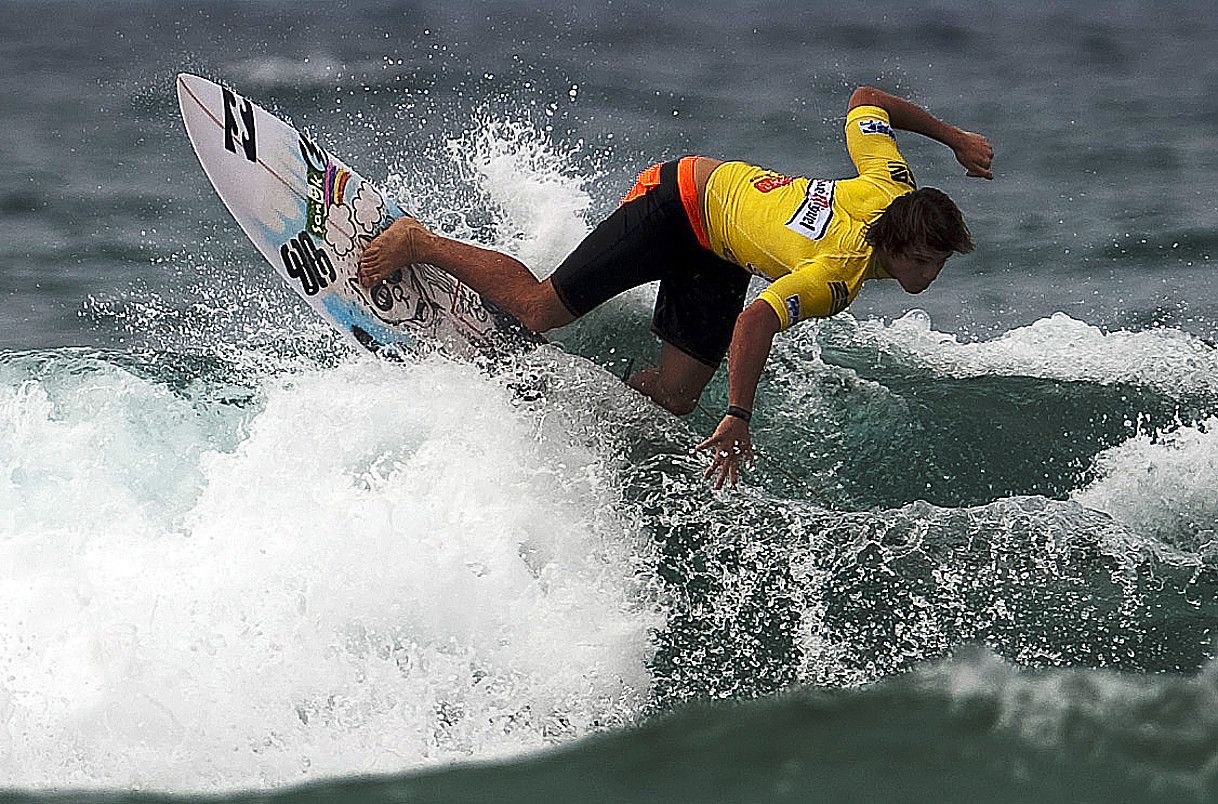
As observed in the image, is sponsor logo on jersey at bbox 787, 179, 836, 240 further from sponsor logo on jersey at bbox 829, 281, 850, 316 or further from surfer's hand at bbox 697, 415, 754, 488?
surfer's hand at bbox 697, 415, 754, 488

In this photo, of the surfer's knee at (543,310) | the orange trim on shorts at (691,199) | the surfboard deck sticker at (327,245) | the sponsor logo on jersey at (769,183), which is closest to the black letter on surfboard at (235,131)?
the surfboard deck sticker at (327,245)

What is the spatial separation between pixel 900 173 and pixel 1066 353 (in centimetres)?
234

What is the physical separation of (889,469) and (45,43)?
2279cm

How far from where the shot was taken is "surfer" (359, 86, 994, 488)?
179 inches

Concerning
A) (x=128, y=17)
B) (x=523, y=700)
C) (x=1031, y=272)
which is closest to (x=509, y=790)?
(x=523, y=700)

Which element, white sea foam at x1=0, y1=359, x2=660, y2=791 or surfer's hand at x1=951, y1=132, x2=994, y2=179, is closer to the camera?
white sea foam at x1=0, y1=359, x2=660, y2=791

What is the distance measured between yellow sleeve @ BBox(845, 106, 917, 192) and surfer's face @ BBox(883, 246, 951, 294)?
41 centimetres

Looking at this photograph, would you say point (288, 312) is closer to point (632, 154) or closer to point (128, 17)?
point (632, 154)

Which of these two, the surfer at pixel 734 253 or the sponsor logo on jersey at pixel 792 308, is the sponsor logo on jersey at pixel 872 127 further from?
the sponsor logo on jersey at pixel 792 308

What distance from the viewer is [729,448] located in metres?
4.34

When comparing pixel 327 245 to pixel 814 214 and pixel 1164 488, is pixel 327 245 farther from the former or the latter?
pixel 1164 488

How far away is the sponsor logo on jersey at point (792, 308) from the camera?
4527 millimetres

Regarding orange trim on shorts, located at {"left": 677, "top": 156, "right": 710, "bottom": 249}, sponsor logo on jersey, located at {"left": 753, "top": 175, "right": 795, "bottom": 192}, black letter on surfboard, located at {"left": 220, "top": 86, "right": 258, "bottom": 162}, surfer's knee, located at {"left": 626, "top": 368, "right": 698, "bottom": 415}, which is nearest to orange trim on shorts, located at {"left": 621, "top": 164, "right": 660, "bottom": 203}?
orange trim on shorts, located at {"left": 677, "top": 156, "right": 710, "bottom": 249}

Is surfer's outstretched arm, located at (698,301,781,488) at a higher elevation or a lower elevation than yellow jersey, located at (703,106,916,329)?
lower
